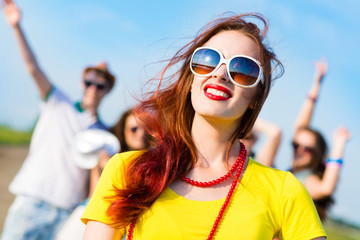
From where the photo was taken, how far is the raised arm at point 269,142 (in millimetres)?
4414

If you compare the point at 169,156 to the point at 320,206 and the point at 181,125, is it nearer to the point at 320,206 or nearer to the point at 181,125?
the point at 181,125

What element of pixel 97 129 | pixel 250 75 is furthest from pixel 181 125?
pixel 97 129

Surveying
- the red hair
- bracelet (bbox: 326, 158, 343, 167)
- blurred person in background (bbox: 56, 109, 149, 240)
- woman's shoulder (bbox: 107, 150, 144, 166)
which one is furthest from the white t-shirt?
woman's shoulder (bbox: 107, 150, 144, 166)

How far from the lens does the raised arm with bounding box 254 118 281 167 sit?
14.5 feet

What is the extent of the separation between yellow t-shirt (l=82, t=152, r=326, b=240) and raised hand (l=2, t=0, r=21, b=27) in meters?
3.82

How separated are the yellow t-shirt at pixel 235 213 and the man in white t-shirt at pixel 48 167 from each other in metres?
3.17

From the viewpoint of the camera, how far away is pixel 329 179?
490 centimetres

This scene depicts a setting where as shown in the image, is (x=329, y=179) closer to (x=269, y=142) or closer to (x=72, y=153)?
(x=269, y=142)

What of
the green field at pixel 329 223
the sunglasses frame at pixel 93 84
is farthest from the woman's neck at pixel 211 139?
the green field at pixel 329 223

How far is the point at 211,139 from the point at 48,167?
330 centimetres

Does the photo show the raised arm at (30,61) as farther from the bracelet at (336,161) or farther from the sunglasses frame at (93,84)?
the bracelet at (336,161)

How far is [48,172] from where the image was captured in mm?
4867

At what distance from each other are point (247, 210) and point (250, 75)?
0.50m

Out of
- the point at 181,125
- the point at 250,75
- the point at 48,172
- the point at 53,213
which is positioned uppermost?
the point at 250,75
